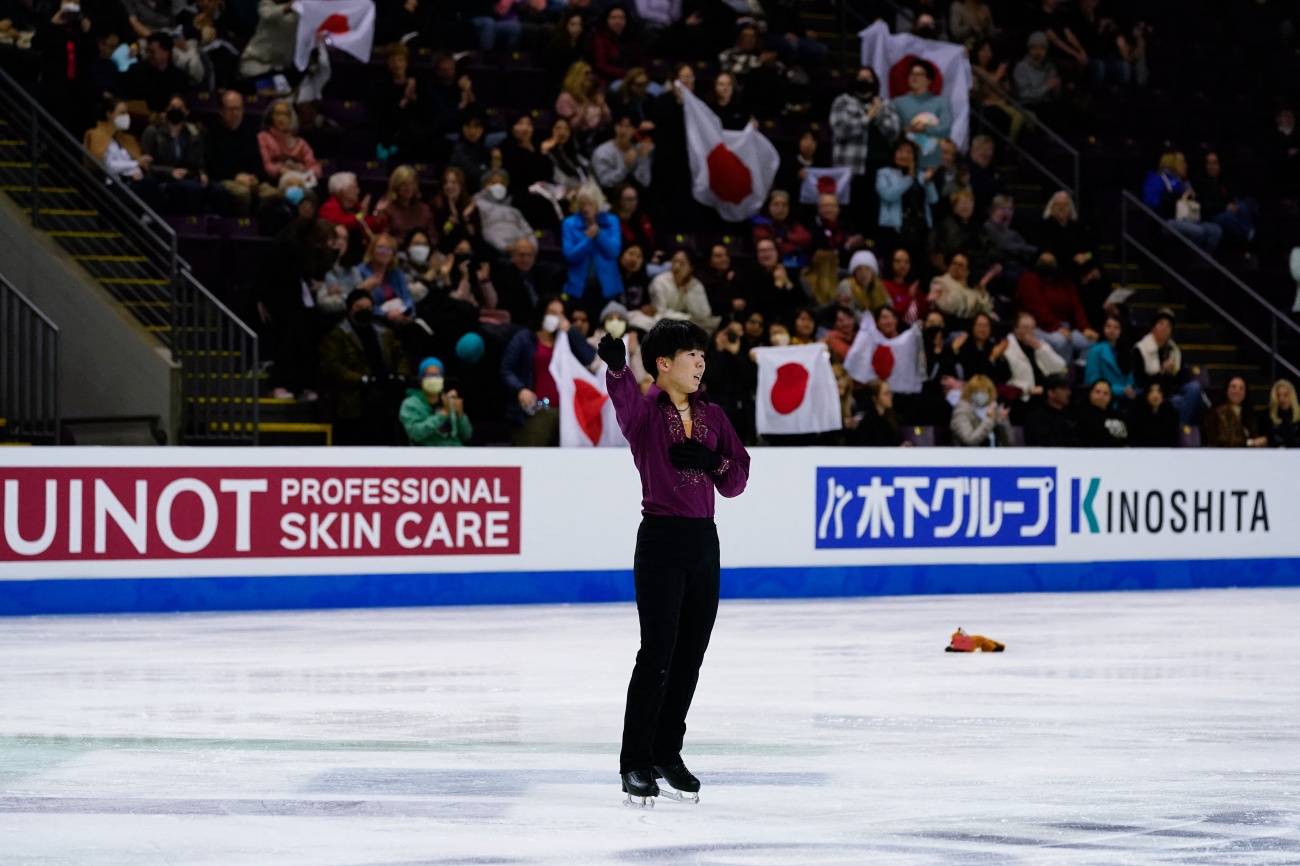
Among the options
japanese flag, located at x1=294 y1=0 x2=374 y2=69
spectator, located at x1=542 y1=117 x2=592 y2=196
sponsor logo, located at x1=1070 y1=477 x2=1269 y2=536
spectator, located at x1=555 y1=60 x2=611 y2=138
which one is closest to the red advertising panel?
spectator, located at x1=542 y1=117 x2=592 y2=196

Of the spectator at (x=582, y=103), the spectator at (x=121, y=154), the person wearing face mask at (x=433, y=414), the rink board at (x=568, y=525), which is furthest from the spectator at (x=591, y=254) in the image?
the spectator at (x=121, y=154)

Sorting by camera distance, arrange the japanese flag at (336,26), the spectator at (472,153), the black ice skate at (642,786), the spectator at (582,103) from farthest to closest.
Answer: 1. the spectator at (582,103)
2. the japanese flag at (336,26)
3. the spectator at (472,153)
4. the black ice skate at (642,786)

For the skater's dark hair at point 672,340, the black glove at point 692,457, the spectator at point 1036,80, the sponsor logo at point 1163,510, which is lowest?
the sponsor logo at point 1163,510

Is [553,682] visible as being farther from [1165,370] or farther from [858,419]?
[1165,370]

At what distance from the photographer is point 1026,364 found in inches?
704

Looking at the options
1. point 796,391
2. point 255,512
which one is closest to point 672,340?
point 255,512

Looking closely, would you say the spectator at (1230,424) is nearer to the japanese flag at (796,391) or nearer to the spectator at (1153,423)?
the spectator at (1153,423)

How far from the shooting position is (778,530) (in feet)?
50.3

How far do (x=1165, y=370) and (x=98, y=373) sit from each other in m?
9.09

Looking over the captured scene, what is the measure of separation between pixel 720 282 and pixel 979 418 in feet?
7.90

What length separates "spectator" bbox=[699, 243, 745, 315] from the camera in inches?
679

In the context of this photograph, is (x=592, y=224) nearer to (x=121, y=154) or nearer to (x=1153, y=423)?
(x=121, y=154)

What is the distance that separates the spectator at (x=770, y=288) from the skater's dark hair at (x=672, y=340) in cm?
1099

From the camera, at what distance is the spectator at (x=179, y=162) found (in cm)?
1609
